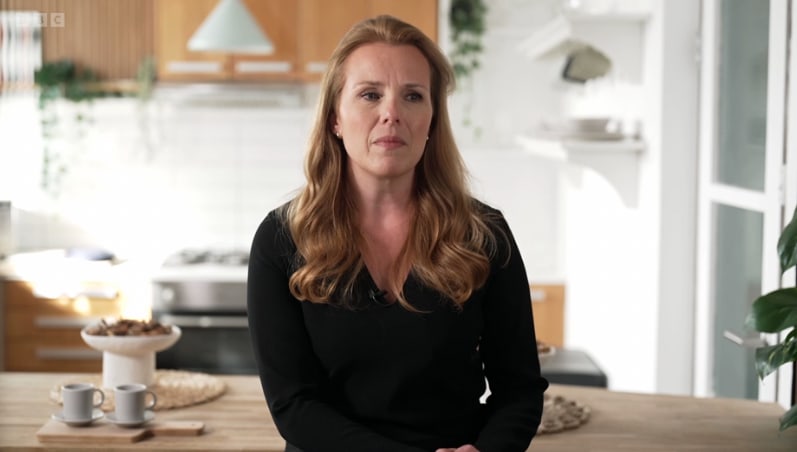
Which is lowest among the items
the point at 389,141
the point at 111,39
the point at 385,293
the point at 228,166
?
the point at 385,293

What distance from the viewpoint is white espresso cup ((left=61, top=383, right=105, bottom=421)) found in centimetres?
234

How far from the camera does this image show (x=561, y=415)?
2492mm

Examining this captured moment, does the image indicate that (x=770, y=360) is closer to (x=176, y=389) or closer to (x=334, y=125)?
(x=334, y=125)

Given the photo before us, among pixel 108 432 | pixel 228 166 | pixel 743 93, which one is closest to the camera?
pixel 108 432

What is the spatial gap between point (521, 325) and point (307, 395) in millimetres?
379

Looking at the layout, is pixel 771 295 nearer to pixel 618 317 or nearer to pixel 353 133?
pixel 353 133

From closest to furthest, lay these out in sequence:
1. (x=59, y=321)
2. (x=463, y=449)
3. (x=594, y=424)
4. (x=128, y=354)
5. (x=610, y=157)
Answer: (x=463, y=449) < (x=594, y=424) < (x=128, y=354) < (x=610, y=157) < (x=59, y=321)

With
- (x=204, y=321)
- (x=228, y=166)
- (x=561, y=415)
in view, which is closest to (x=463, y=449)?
(x=561, y=415)

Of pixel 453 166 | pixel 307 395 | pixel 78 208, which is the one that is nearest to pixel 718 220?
pixel 453 166

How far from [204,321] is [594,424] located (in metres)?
2.80

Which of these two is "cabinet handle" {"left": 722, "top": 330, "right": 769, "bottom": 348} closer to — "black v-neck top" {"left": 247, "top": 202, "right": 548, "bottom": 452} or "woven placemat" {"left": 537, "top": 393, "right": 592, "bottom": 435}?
"woven placemat" {"left": 537, "top": 393, "right": 592, "bottom": 435}

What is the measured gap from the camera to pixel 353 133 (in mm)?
1854

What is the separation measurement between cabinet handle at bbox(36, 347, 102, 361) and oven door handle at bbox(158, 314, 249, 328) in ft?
1.34

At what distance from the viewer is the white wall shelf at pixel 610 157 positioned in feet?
11.8
